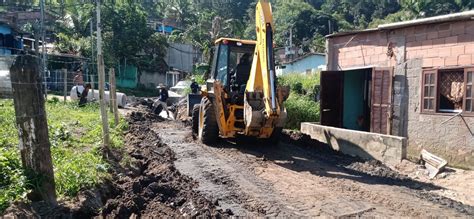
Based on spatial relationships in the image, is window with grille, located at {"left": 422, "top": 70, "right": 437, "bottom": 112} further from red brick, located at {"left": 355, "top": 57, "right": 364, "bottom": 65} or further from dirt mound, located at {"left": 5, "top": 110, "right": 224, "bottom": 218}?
dirt mound, located at {"left": 5, "top": 110, "right": 224, "bottom": 218}

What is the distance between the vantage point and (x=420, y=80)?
412 inches

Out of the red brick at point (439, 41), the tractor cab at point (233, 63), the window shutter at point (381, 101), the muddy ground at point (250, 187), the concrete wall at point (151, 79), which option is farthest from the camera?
the concrete wall at point (151, 79)

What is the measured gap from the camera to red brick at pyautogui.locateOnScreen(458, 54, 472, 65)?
933 cm

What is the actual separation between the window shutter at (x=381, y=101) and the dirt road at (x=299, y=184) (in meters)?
1.95

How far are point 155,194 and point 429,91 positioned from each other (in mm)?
7352

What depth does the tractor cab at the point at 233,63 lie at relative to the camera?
428 inches

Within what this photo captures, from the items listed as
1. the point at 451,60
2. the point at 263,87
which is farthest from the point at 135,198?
the point at 451,60

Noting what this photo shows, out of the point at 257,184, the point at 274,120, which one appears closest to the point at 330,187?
the point at 257,184

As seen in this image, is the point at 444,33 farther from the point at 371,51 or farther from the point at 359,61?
the point at 359,61

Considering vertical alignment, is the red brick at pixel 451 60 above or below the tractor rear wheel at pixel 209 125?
above

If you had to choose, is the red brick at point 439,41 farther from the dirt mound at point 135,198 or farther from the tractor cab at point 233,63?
the dirt mound at point 135,198

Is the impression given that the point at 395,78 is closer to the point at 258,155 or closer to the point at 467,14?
the point at 467,14

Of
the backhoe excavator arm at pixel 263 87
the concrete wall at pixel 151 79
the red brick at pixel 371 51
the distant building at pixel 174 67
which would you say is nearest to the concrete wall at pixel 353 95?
the red brick at pixel 371 51

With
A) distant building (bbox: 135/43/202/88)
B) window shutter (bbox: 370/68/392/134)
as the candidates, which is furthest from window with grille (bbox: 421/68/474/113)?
distant building (bbox: 135/43/202/88)
